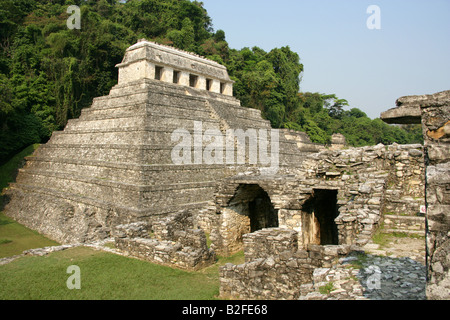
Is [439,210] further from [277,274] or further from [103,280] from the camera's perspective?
[103,280]

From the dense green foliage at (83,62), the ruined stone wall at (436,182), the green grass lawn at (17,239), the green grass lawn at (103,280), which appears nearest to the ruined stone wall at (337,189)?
the green grass lawn at (103,280)

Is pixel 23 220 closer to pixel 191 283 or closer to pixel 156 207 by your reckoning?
pixel 156 207

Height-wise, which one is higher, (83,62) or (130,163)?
(83,62)

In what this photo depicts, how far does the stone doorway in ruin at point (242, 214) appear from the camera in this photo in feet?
35.2

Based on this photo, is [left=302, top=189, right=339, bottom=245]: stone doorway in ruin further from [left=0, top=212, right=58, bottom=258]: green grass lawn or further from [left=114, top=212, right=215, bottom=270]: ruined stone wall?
[left=0, top=212, right=58, bottom=258]: green grass lawn

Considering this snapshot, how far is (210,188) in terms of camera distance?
1577cm

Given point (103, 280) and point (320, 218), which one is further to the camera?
point (320, 218)

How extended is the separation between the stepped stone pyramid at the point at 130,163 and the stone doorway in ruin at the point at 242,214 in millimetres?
909

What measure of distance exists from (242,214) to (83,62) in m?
21.1

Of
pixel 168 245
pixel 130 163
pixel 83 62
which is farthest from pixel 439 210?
pixel 83 62

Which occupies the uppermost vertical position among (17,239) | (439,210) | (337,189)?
(439,210)

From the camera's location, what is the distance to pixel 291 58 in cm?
4806

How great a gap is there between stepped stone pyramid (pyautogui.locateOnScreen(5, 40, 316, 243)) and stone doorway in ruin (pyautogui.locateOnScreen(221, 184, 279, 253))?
91cm
